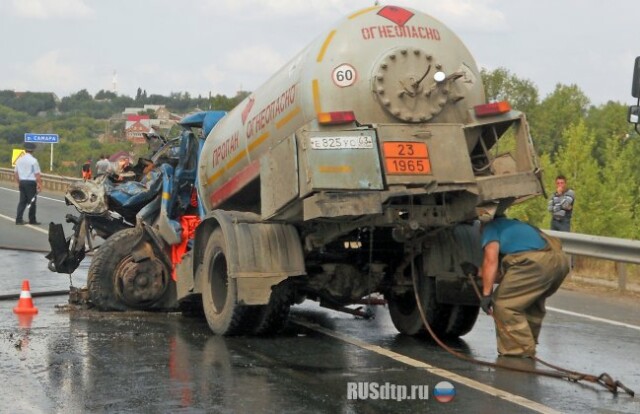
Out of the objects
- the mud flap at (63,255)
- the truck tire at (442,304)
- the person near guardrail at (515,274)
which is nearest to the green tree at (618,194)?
the mud flap at (63,255)

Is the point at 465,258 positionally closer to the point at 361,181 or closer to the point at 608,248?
the point at 361,181

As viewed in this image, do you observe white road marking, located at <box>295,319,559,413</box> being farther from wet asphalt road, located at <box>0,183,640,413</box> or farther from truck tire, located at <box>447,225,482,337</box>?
truck tire, located at <box>447,225,482,337</box>


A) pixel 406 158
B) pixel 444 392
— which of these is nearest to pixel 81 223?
pixel 406 158

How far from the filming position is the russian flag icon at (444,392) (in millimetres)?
7241

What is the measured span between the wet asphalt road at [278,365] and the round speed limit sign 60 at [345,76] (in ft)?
6.88

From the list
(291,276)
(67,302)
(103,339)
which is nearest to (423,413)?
(291,276)

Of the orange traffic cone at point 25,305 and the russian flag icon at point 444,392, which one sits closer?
the russian flag icon at point 444,392

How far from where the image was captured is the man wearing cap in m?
25.6

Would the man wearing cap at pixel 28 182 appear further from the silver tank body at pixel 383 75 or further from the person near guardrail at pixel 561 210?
the silver tank body at pixel 383 75

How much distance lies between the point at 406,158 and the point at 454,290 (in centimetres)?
148

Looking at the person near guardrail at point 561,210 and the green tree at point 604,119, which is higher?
the green tree at point 604,119

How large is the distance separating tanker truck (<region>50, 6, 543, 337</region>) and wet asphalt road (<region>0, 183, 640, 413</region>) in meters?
0.45

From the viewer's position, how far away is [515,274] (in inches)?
348

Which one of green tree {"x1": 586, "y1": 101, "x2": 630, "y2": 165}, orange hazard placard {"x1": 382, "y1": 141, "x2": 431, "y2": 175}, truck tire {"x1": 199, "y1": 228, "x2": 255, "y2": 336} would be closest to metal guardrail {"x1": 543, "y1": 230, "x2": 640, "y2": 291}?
truck tire {"x1": 199, "y1": 228, "x2": 255, "y2": 336}
